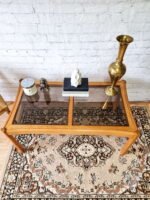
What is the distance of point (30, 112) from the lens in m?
1.32

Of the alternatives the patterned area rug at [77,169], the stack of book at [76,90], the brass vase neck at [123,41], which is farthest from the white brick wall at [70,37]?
the patterned area rug at [77,169]

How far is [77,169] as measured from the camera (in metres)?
1.40

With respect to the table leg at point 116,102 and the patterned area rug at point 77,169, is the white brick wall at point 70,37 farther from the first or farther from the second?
the patterned area rug at point 77,169

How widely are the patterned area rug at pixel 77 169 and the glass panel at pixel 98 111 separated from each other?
0.35m

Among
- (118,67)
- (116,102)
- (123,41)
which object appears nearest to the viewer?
(123,41)

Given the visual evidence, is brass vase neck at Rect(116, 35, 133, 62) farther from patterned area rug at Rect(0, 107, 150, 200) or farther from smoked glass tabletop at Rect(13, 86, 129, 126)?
patterned area rug at Rect(0, 107, 150, 200)

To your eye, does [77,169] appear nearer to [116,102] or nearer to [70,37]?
[116,102]

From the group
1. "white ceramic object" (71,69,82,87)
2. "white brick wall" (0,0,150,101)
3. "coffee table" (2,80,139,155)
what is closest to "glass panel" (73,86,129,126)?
"coffee table" (2,80,139,155)

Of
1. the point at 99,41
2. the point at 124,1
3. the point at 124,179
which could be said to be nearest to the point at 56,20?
the point at 99,41

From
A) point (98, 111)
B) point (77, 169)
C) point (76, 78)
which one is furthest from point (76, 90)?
point (77, 169)

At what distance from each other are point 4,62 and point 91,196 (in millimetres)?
1206

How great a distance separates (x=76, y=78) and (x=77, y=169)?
2.21ft

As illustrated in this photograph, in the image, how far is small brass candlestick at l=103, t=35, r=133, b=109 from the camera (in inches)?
45.1

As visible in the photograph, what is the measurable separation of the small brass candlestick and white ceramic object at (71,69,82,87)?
0.72 feet
